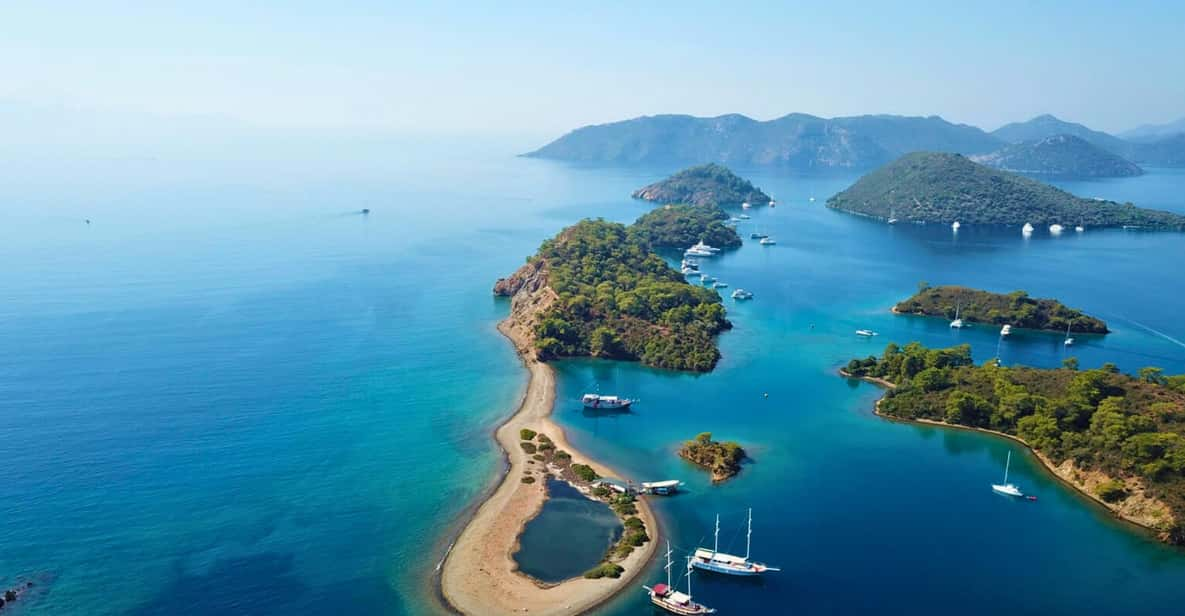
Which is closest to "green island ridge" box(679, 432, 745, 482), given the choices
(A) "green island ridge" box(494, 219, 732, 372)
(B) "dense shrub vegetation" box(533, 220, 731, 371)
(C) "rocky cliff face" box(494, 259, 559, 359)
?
(B) "dense shrub vegetation" box(533, 220, 731, 371)

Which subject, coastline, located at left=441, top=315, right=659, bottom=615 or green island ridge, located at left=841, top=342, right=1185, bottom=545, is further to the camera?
green island ridge, located at left=841, top=342, right=1185, bottom=545

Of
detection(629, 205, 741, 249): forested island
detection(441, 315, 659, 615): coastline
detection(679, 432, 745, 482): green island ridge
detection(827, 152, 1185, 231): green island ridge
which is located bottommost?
detection(441, 315, 659, 615): coastline

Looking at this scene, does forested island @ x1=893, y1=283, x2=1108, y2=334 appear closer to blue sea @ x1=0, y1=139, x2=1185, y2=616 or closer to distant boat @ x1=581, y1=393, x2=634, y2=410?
blue sea @ x1=0, y1=139, x2=1185, y2=616

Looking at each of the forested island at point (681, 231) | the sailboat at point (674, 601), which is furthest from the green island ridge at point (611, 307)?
the forested island at point (681, 231)

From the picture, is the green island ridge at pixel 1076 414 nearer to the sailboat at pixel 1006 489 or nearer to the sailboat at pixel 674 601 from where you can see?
the sailboat at pixel 1006 489

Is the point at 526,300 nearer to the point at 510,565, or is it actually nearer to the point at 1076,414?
the point at 510,565

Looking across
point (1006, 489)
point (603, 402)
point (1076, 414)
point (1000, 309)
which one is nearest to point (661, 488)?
point (603, 402)
